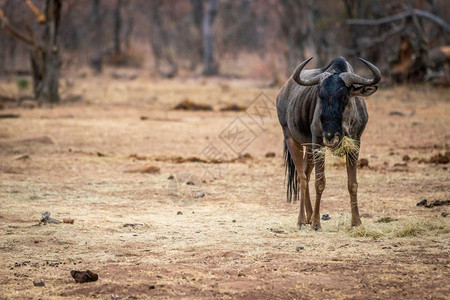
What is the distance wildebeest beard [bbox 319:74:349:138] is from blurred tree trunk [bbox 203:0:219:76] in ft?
81.1

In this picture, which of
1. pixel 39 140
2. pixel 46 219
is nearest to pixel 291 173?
pixel 46 219

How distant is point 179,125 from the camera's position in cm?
1438

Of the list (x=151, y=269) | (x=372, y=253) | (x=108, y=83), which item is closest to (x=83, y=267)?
(x=151, y=269)

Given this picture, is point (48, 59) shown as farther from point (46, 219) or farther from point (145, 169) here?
point (46, 219)

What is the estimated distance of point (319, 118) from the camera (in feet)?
20.1

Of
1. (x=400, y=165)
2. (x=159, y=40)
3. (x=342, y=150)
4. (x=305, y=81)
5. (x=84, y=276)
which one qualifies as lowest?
(x=84, y=276)

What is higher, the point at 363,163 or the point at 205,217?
the point at 363,163

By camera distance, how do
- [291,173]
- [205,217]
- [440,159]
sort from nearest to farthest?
1. [205,217]
2. [291,173]
3. [440,159]

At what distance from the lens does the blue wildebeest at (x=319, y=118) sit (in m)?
6.01

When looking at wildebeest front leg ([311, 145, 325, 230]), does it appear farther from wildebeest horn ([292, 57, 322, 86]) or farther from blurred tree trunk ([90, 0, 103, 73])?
blurred tree trunk ([90, 0, 103, 73])

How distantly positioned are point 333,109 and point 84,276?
2.39 metres

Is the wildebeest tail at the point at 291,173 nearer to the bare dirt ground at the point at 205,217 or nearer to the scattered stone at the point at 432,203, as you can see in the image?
the bare dirt ground at the point at 205,217

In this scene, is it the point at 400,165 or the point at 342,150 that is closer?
the point at 342,150

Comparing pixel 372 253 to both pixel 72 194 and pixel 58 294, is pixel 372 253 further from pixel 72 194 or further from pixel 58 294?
pixel 72 194
